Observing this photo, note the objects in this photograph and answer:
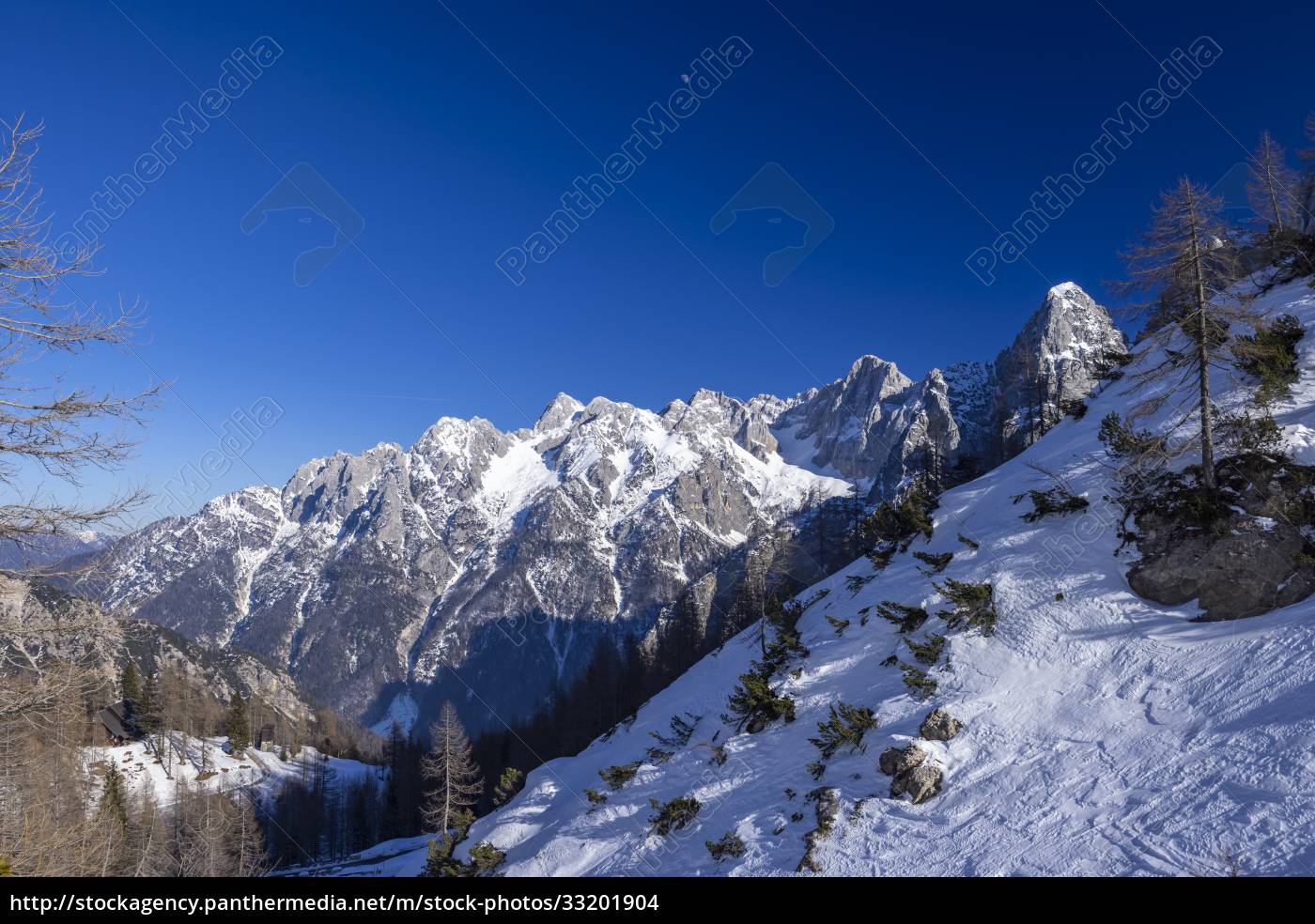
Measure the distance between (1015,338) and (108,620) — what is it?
703ft

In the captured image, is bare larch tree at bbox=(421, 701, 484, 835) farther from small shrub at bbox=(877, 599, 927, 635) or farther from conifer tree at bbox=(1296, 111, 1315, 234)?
conifer tree at bbox=(1296, 111, 1315, 234)

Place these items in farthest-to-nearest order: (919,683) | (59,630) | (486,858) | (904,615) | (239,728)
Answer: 1. (239,728)
2. (486,858)
3. (904,615)
4. (919,683)
5. (59,630)

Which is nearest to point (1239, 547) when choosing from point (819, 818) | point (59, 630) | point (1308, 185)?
point (819, 818)

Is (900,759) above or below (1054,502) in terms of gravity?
below

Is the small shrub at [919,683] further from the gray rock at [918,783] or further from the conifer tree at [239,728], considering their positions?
the conifer tree at [239,728]

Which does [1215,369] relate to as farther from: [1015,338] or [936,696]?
[1015,338]

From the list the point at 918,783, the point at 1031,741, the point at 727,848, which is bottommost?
the point at 727,848

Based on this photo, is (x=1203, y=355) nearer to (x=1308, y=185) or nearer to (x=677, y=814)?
(x=677, y=814)

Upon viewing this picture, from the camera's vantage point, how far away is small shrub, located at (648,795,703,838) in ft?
64.8

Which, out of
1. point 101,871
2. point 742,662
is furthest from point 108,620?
point 742,662

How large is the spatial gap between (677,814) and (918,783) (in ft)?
25.8

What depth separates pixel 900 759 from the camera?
54.9 ft

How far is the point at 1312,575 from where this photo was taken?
54.0 feet

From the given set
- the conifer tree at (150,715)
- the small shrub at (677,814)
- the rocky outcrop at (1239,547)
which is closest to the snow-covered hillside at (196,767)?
the conifer tree at (150,715)
